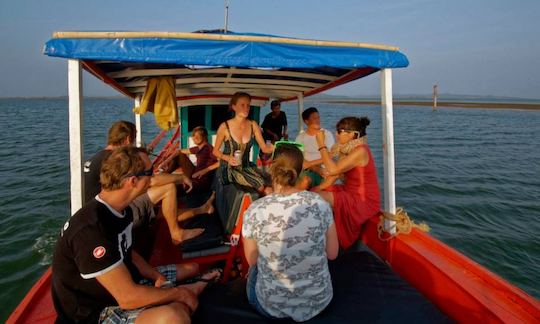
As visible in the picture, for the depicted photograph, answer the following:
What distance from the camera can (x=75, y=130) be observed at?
249cm

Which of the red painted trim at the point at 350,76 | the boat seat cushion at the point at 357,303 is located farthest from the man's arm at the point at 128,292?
the red painted trim at the point at 350,76

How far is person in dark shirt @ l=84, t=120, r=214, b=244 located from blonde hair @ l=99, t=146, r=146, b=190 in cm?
128

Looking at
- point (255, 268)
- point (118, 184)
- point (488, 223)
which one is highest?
point (118, 184)

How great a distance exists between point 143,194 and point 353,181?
2217 mm

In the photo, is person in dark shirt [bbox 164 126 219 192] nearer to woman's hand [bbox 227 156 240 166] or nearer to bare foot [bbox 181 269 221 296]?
woman's hand [bbox 227 156 240 166]

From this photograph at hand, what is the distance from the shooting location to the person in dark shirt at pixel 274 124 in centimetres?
698

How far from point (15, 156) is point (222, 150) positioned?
14.5 meters

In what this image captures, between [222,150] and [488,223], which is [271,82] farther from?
[488,223]

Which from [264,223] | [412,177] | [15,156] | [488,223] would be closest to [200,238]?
[264,223]

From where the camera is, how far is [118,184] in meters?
1.83

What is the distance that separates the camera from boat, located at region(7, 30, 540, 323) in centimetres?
214

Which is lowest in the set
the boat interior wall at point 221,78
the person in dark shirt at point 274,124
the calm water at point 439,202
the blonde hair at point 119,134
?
the calm water at point 439,202

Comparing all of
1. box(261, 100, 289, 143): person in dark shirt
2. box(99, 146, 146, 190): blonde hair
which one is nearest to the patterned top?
box(99, 146, 146, 190): blonde hair

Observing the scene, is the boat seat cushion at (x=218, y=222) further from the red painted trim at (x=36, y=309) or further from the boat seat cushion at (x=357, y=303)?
the red painted trim at (x=36, y=309)
